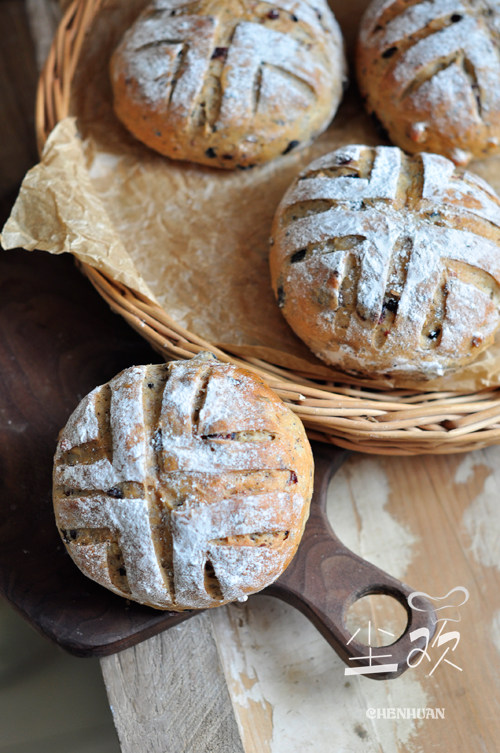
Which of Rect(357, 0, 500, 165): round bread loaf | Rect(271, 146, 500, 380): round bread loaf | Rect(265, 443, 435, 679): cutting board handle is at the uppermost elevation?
Rect(357, 0, 500, 165): round bread loaf

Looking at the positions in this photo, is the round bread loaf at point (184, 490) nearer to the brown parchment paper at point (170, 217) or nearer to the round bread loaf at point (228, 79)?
the brown parchment paper at point (170, 217)

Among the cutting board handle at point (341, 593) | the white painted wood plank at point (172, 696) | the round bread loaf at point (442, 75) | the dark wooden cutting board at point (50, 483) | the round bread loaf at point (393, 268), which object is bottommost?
the white painted wood plank at point (172, 696)

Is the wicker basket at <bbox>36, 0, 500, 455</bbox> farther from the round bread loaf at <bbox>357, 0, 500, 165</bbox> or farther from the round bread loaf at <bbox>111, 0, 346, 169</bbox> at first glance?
the round bread loaf at <bbox>357, 0, 500, 165</bbox>

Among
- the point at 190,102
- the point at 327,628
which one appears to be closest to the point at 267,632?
the point at 327,628

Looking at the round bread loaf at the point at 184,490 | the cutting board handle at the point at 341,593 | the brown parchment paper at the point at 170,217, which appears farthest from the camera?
the brown parchment paper at the point at 170,217

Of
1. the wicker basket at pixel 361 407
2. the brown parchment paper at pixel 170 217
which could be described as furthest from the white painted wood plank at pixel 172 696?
the brown parchment paper at pixel 170 217

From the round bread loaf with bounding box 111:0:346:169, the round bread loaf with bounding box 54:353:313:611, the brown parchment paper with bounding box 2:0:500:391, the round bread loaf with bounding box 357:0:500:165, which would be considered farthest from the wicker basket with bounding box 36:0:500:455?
the round bread loaf with bounding box 357:0:500:165
